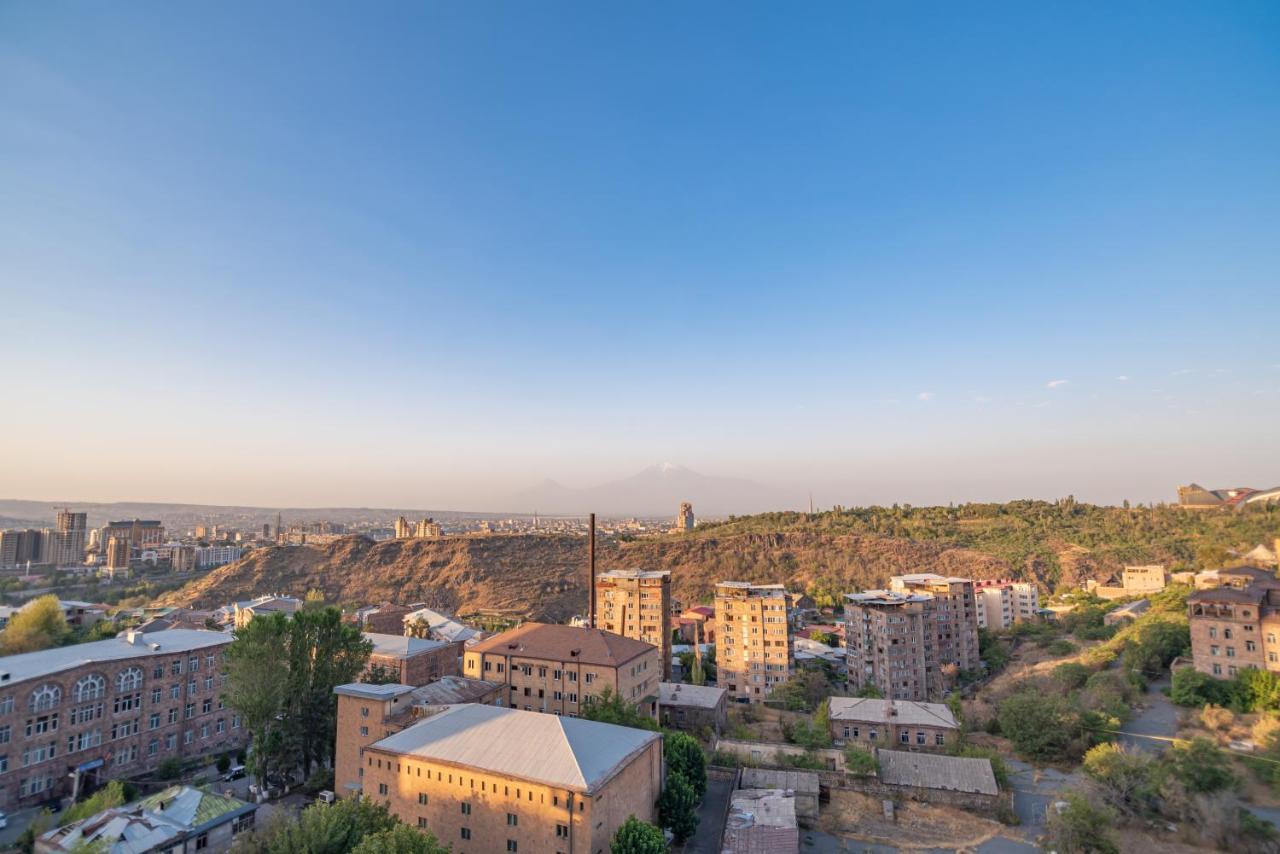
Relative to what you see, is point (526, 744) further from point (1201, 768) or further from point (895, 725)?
point (1201, 768)

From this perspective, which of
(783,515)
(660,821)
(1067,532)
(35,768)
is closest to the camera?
(660,821)

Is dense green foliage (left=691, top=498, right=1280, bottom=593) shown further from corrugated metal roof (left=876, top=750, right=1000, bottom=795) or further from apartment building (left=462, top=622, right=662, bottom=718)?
apartment building (left=462, top=622, right=662, bottom=718)

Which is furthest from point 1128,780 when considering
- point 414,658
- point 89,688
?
point 89,688

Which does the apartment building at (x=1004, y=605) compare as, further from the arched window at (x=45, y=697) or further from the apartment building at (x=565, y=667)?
the arched window at (x=45, y=697)

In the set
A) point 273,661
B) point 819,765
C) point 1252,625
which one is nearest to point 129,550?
point 273,661

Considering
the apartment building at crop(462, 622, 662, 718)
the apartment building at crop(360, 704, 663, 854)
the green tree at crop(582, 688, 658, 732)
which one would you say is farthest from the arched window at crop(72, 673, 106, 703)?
the green tree at crop(582, 688, 658, 732)

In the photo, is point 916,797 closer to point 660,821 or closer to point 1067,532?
point 660,821

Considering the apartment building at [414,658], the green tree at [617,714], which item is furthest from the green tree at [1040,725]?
the apartment building at [414,658]
